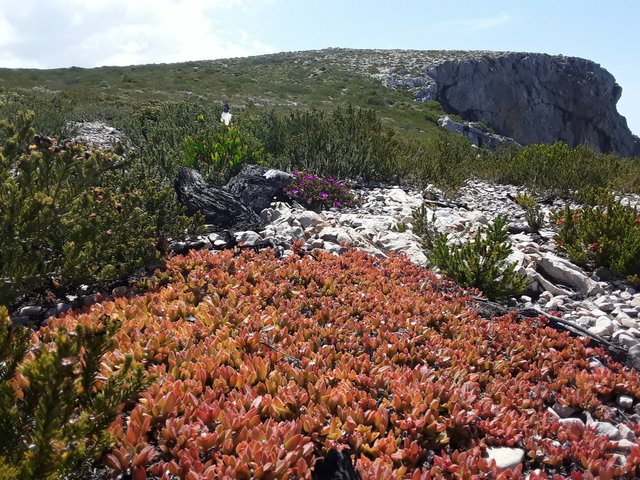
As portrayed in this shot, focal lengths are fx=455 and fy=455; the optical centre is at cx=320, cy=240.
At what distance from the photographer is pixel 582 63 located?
6378cm

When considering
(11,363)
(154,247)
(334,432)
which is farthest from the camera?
(154,247)

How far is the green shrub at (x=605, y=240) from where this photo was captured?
6598mm

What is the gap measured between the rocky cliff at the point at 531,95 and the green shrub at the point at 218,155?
135 feet

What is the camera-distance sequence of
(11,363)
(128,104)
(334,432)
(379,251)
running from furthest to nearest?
(128,104) < (379,251) < (334,432) < (11,363)

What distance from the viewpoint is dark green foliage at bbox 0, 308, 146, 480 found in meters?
1.47

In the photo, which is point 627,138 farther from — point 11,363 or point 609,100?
point 11,363

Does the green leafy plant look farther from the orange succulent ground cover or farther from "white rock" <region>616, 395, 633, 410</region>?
"white rock" <region>616, 395, 633, 410</region>

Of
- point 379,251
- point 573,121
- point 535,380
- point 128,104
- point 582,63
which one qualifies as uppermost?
point 582,63

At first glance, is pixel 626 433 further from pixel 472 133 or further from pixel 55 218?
pixel 472 133

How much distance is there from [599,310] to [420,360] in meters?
3.05

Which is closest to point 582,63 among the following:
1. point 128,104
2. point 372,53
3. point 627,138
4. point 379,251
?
point 627,138

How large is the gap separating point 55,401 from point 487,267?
5667 mm

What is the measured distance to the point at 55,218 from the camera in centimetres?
381

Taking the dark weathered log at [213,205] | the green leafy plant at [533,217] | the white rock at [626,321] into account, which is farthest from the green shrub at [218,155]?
the white rock at [626,321]
